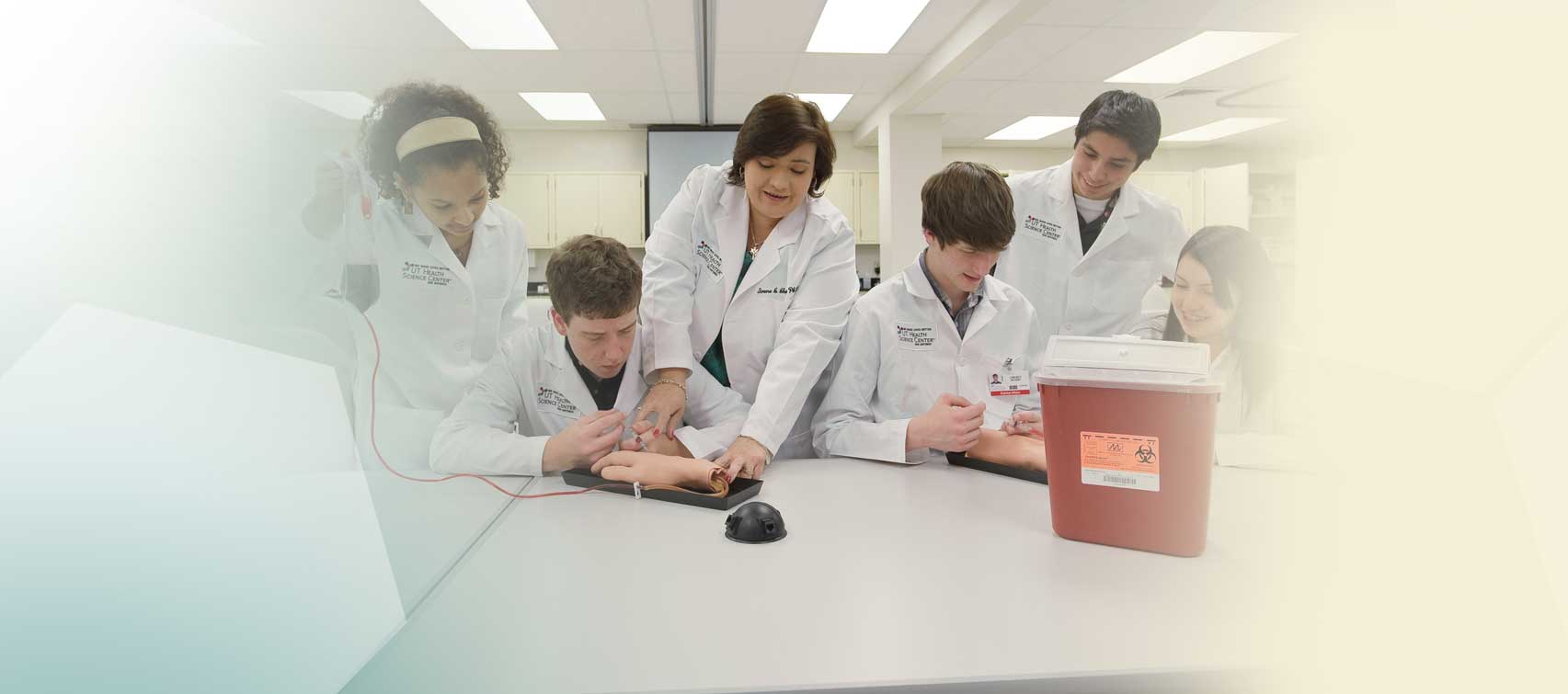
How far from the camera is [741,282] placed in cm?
160

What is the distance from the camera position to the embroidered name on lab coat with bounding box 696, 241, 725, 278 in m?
1.60

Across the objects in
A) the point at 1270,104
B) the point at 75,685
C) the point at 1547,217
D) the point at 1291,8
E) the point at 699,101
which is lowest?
the point at 75,685

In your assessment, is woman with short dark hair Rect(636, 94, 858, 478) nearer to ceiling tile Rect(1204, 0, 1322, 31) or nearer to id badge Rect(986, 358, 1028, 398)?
id badge Rect(986, 358, 1028, 398)

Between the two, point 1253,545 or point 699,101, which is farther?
point 699,101

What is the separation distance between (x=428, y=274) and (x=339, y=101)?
0.23 m

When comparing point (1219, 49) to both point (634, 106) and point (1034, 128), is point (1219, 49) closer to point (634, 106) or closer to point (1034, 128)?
point (634, 106)

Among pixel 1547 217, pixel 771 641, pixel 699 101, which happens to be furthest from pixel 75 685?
pixel 699 101

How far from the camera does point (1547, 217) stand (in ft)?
2.31

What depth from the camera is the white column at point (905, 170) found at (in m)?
6.11

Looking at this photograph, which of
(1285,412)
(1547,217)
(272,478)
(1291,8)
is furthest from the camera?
(1285,412)

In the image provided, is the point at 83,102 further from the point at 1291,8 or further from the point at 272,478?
the point at 1291,8

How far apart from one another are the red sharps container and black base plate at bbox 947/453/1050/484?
279mm

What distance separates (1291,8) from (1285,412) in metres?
0.66

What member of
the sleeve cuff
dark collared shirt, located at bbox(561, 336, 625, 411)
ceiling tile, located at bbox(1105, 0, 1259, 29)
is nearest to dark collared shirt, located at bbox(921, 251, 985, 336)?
the sleeve cuff
